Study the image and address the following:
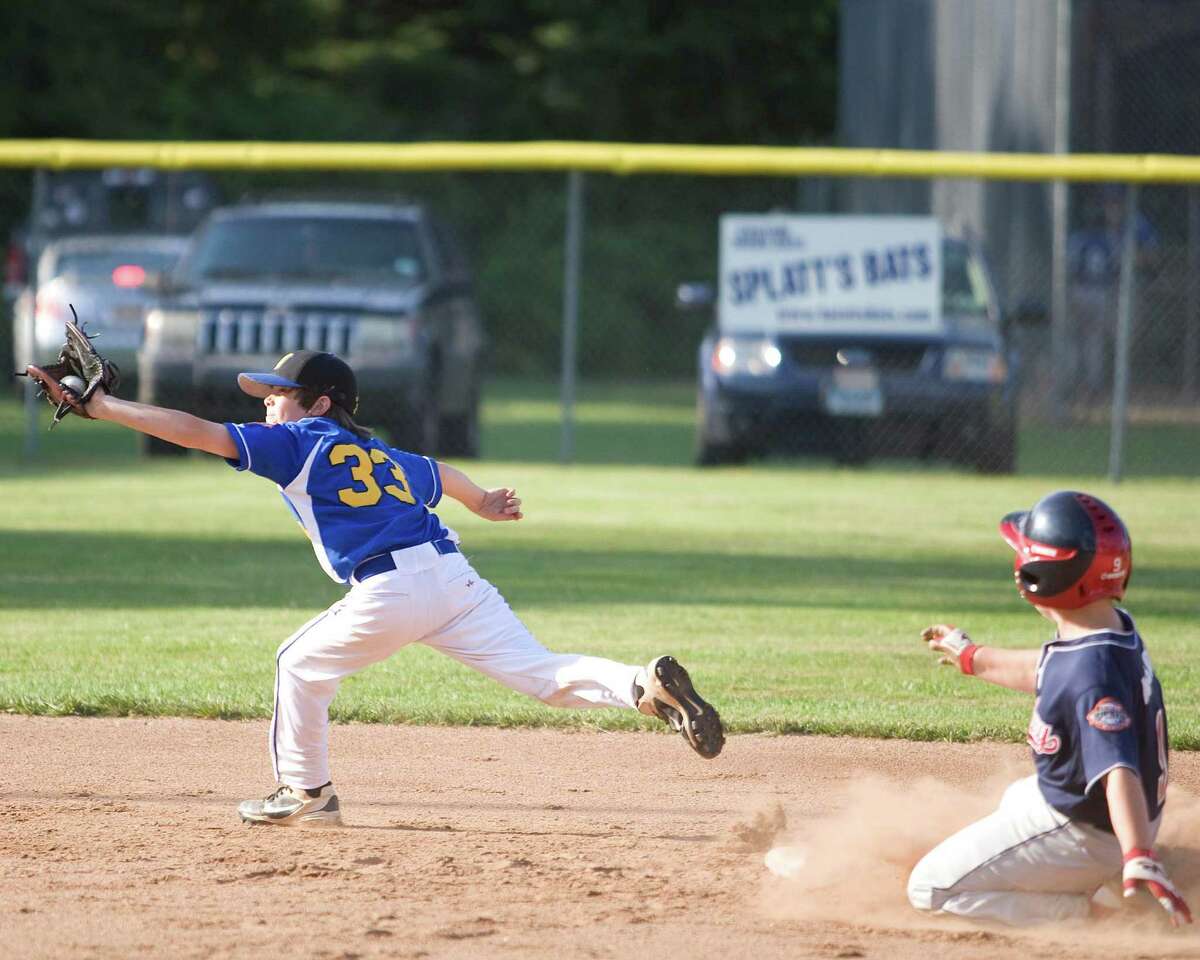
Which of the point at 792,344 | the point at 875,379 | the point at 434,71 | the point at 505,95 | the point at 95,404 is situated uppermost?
the point at 434,71

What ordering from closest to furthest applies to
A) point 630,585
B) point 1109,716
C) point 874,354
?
point 1109,716
point 630,585
point 874,354

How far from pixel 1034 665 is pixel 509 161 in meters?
10.9

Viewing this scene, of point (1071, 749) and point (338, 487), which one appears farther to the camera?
point (338, 487)

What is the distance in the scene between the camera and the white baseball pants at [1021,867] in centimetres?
420

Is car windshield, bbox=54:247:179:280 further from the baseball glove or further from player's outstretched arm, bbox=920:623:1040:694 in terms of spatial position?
player's outstretched arm, bbox=920:623:1040:694

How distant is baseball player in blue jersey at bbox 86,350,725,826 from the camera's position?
5.04m

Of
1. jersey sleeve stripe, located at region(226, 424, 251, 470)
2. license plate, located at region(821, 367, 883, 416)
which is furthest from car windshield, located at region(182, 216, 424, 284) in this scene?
jersey sleeve stripe, located at region(226, 424, 251, 470)

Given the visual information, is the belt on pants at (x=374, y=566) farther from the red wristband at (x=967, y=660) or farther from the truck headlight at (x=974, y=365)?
the truck headlight at (x=974, y=365)

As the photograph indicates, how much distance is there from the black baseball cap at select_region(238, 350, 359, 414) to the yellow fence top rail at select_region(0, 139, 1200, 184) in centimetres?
965

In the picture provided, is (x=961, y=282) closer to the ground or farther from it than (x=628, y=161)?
closer to the ground

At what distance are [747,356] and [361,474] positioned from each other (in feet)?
32.2

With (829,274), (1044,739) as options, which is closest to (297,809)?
(1044,739)

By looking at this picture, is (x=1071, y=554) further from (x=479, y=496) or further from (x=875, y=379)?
(x=875, y=379)

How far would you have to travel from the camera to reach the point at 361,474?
5113 mm
